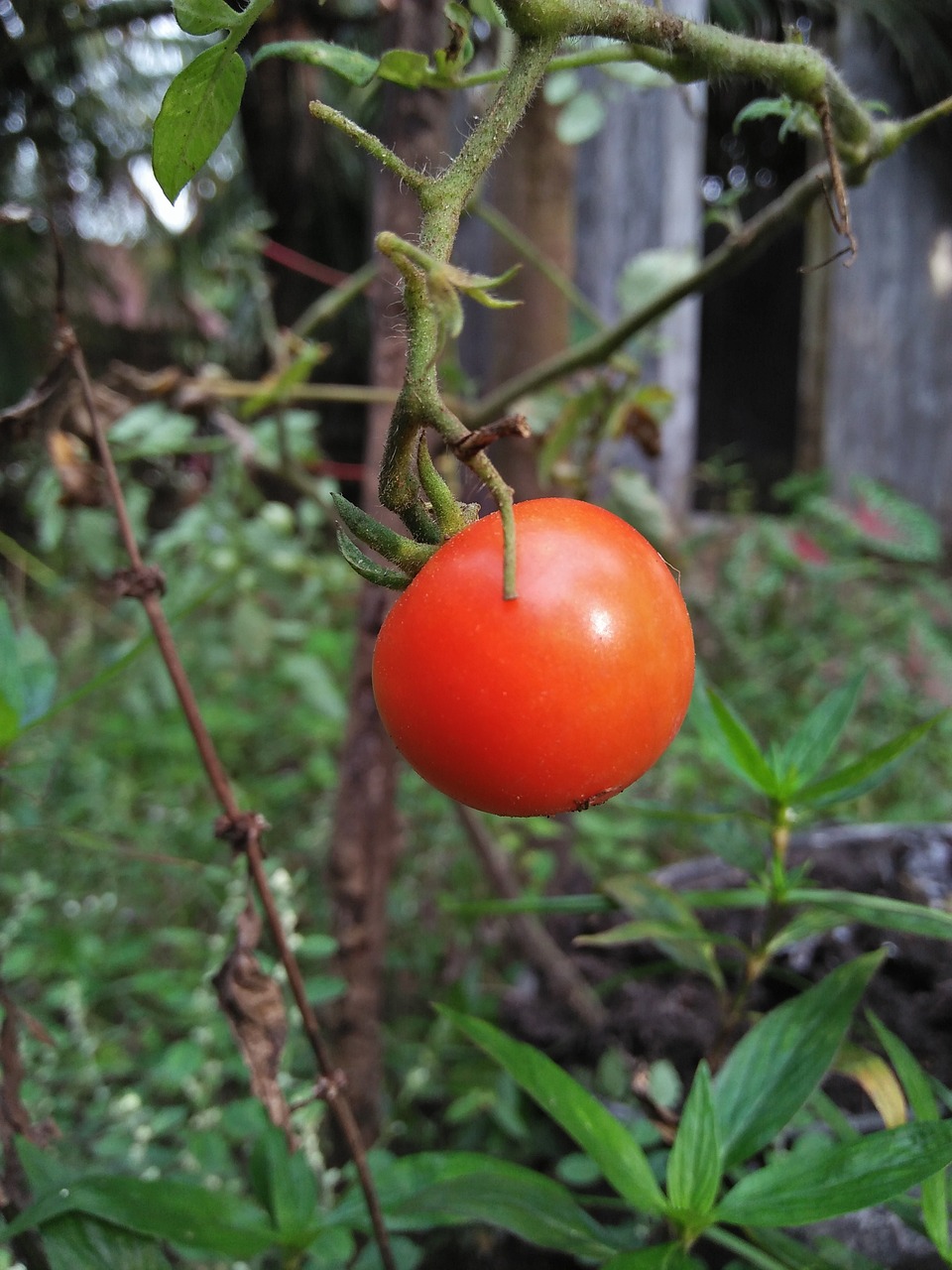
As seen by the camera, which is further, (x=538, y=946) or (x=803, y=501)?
(x=803, y=501)

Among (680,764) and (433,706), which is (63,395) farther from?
(680,764)

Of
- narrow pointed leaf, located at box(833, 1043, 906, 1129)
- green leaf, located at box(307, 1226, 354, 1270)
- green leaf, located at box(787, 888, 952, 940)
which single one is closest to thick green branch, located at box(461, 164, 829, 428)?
green leaf, located at box(787, 888, 952, 940)

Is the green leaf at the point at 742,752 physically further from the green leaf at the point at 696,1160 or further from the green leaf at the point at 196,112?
the green leaf at the point at 196,112

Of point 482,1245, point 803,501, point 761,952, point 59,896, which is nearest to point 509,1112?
point 482,1245

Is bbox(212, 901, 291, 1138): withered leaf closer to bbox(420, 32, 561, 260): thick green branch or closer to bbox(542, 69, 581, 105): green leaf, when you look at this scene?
bbox(420, 32, 561, 260): thick green branch

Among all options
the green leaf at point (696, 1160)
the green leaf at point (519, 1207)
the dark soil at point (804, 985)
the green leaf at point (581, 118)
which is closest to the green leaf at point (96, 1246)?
the green leaf at point (519, 1207)

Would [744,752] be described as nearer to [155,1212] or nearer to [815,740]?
[815,740]
